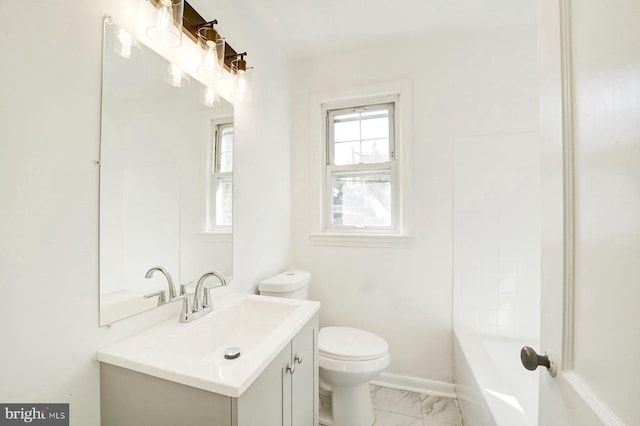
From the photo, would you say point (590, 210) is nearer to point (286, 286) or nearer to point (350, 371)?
point (350, 371)

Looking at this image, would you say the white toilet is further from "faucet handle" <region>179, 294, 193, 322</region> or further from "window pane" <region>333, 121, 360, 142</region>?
"window pane" <region>333, 121, 360, 142</region>

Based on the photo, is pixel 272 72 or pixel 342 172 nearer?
pixel 272 72

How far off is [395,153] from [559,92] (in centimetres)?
141

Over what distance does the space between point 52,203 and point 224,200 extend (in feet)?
2.33

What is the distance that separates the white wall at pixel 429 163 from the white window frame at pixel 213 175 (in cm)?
98

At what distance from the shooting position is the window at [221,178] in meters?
1.30

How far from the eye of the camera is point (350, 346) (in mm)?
1512

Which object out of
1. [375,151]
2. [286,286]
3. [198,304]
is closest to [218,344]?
[198,304]

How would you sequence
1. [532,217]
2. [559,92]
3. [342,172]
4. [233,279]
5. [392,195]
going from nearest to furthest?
[559,92] < [233,279] < [532,217] < [392,195] < [342,172]

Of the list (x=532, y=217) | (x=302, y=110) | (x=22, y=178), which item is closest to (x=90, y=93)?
(x=22, y=178)

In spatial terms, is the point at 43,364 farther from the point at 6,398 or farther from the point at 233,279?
the point at 233,279

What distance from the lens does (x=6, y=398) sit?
1.96 feet

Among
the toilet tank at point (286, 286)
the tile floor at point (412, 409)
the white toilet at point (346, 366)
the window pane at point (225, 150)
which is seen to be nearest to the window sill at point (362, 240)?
the toilet tank at point (286, 286)

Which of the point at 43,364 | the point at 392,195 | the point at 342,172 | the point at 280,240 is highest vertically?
the point at 342,172
